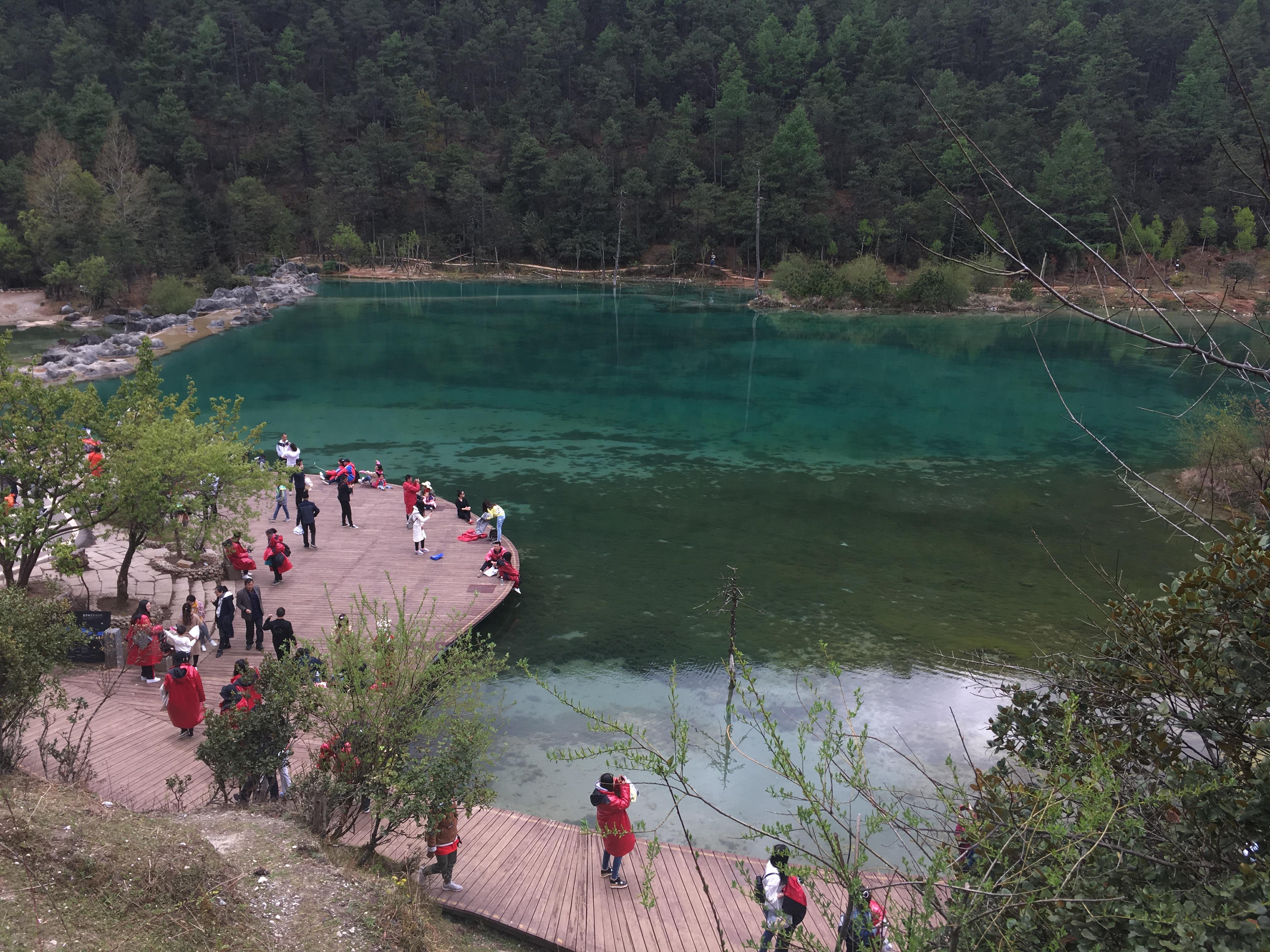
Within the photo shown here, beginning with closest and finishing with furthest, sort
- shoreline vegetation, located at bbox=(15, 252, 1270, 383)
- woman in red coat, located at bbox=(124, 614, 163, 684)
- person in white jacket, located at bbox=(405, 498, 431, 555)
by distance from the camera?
woman in red coat, located at bbox=(124, 614, 163, 684), person in white jacket, located at bbox=(405, 498, 431, 555), shoreline vegetation, located at bbox=(15, 252, 1270, 383)

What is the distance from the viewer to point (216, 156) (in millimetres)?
105438

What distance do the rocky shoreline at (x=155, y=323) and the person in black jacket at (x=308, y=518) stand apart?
16387 mm

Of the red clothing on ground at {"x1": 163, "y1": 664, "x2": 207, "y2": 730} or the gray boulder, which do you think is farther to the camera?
the gray boulder

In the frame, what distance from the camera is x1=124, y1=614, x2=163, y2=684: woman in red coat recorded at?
1378 cm

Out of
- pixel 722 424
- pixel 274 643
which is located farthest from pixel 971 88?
pixel 274 643

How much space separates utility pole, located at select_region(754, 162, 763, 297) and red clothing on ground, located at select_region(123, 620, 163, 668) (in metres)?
76.8

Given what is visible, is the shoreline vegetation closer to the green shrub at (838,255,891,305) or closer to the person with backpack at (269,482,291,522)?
the green shrub at (838,255,891,305)

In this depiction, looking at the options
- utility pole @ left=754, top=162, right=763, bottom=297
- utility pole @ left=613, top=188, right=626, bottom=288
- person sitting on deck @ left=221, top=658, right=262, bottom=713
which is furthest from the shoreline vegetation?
person sitting on deck @ left=221, top=658, right=262, bottom=713

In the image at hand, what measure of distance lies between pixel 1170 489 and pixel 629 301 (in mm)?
57941

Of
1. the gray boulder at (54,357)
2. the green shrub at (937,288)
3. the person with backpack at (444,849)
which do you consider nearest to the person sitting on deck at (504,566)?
the person with backpack at (444,849)

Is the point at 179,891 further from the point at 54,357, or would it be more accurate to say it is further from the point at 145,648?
the point at 54,357

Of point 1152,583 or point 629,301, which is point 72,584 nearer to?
point 1152,583

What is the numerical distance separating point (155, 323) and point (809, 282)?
54.5 m

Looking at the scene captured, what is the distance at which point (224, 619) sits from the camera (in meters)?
14.9
